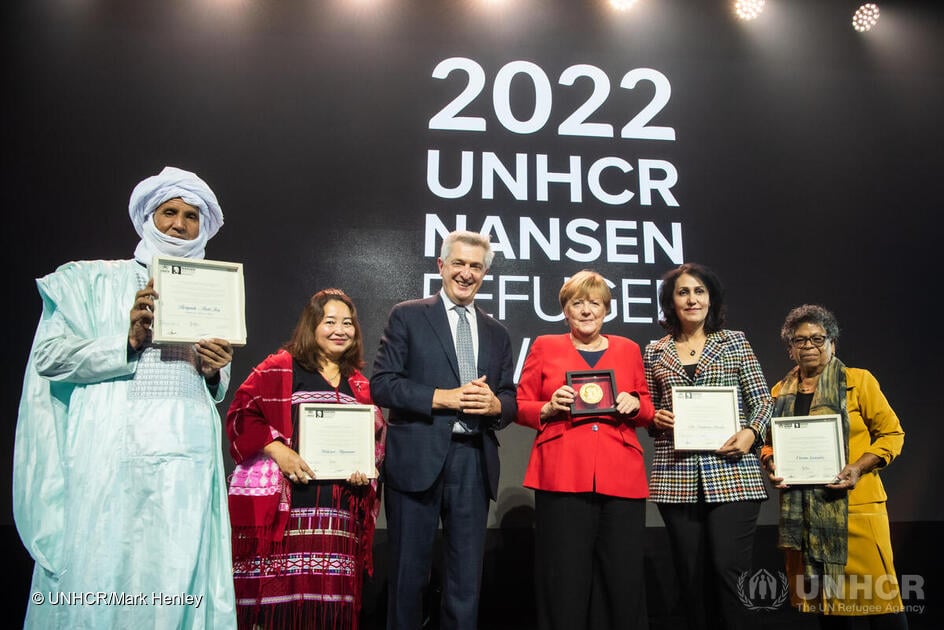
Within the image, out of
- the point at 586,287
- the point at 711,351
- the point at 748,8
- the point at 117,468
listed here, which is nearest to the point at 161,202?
the point at 117,468

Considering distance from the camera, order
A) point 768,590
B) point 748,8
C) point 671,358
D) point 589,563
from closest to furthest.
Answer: point 589,563 → point 671,358 → point 768,590 → point 748,8

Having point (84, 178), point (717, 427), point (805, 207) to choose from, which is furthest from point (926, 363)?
point (84, 178)

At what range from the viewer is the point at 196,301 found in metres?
2.11

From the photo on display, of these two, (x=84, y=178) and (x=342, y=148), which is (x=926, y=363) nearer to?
(x=342, y=148)

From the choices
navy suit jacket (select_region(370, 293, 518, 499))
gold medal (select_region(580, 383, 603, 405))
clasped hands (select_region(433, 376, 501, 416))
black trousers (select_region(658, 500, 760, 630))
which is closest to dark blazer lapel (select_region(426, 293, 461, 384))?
navy suit jacket (select_region(370, 293, 518, 499))

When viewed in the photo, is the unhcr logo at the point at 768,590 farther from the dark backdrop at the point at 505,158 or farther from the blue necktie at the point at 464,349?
the blue necktie at the point at 464,349

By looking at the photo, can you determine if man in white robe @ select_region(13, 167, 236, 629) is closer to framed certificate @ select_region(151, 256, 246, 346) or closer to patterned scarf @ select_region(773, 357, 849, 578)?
framed certificate @ select_region(151, 256, 246, 346)

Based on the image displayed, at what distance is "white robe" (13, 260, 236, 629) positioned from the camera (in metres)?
1.92

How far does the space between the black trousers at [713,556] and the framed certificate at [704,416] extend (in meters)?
0.24

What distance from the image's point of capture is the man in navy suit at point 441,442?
245 cm

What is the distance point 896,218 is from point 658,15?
1968 mm

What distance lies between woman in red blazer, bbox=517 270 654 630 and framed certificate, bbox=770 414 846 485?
61cm

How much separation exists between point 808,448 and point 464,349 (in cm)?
145

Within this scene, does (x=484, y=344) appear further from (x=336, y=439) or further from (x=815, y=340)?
(x=815, y=340)
